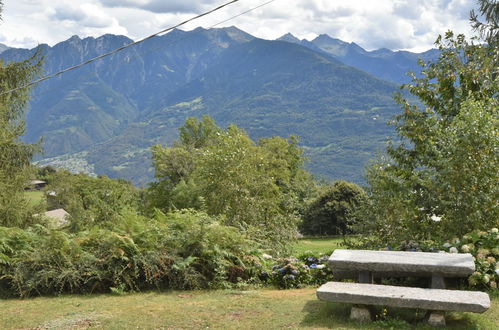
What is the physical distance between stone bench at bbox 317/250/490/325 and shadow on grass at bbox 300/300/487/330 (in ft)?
0.59

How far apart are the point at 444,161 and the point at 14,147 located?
1694 cm

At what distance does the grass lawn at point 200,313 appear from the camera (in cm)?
639

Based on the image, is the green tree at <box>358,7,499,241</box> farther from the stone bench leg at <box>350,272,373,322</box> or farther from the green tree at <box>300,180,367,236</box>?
the green tree at <box>300,180,367,236</box>

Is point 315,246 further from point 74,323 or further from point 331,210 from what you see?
point 74,323

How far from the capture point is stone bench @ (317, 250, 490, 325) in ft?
19.4

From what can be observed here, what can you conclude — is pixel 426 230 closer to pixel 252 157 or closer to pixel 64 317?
pixel 64 317

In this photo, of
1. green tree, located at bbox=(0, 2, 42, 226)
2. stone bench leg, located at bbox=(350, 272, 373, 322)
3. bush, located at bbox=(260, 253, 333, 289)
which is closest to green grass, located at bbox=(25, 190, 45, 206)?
green tree, located at bbox=(0, 2, 42, 226)

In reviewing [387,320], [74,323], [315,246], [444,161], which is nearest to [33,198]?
[315,246]

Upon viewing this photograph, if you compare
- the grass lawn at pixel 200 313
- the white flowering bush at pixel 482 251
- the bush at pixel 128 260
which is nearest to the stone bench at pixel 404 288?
the grass lawn at pixel 200 313

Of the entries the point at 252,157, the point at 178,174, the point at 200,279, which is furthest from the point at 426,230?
the point at 178,174

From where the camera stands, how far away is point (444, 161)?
29.3 ft

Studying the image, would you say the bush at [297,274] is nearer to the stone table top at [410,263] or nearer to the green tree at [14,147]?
the stone table top at [410,263]

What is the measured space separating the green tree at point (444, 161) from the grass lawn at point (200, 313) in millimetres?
2346

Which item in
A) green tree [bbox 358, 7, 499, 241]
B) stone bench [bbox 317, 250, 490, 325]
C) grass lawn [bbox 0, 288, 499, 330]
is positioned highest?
green tree [bbox 358, 7, 499, 241]
